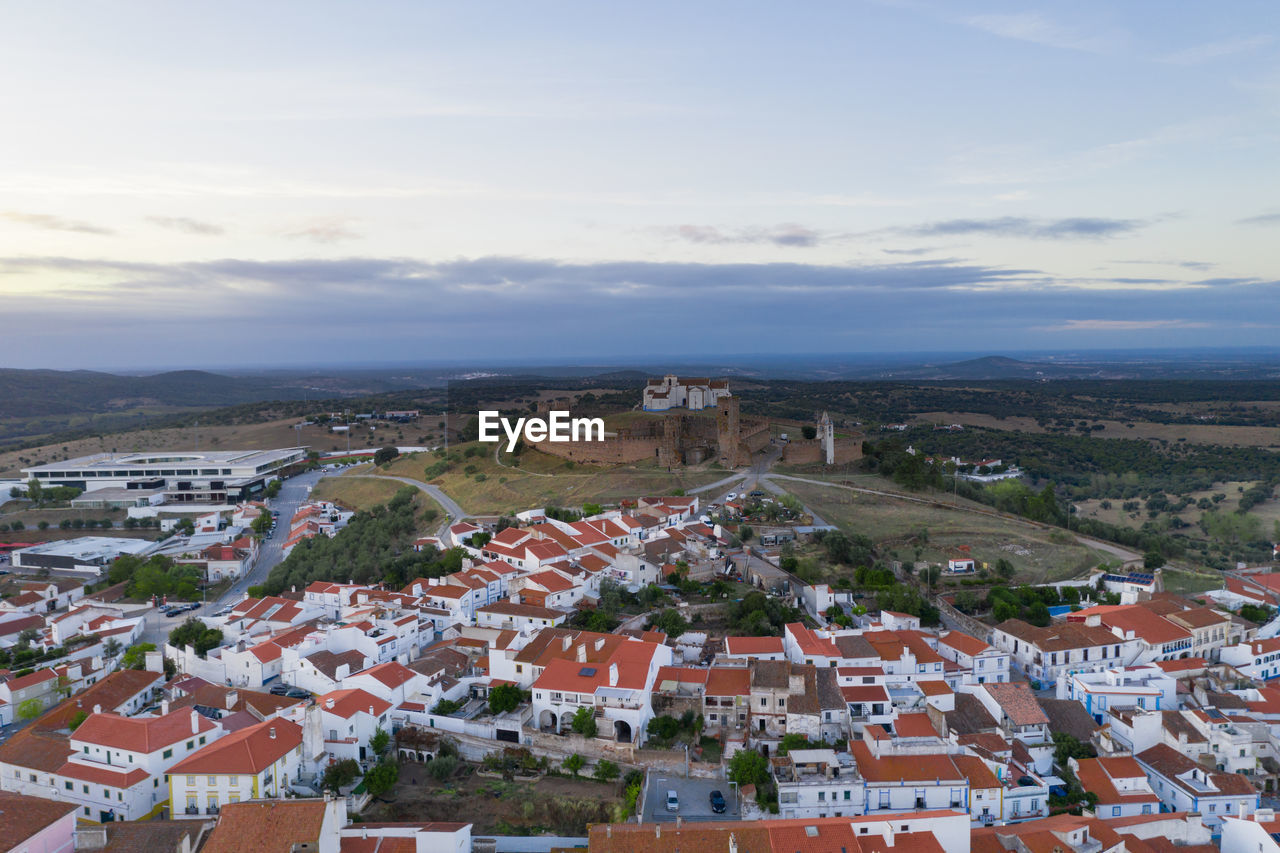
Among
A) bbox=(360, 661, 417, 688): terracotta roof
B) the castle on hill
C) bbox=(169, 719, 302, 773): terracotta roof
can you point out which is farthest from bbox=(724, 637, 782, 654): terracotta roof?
the castle on hill

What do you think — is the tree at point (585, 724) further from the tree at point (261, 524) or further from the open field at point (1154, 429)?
the open field at point (1154, 429)

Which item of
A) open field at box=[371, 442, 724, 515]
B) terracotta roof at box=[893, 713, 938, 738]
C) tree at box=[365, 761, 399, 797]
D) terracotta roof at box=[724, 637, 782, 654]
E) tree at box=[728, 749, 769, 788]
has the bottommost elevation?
tree at box=[365, 761, 399, 797]

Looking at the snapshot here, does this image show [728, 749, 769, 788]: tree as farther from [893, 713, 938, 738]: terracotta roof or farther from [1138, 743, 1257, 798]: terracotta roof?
[1138, 743, 1257, 798]: terracotta roof

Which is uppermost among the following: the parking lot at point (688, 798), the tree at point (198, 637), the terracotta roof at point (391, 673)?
the terracotta roof at point (391, 673)

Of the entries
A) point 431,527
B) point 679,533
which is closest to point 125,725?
point 679,533

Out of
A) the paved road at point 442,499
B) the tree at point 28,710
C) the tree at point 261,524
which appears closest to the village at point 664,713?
the tree at point 28,710

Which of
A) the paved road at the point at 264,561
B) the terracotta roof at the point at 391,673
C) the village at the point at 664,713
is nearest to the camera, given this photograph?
the village at the point at 664,713
